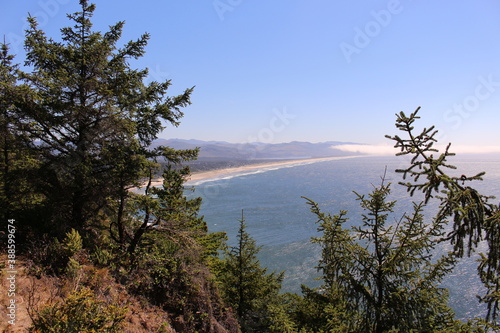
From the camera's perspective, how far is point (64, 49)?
1022 cm

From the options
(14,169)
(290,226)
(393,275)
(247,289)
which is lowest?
(290,226)

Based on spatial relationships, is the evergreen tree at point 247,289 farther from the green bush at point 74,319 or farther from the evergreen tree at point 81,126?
the green bush at point 74,319

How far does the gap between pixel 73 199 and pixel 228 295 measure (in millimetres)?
11629

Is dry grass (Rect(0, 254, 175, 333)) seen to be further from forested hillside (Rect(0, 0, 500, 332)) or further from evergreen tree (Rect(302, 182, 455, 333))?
evergreen tree (Rect(302, 182, 455, 333))

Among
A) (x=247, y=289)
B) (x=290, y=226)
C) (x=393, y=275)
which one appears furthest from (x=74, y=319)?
(x=290, y=226)

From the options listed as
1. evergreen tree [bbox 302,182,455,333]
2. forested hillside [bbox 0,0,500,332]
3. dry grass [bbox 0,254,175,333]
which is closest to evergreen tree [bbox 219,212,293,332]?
forested hillside [bbox 0,0,500,332]

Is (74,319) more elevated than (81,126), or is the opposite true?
(81,126)

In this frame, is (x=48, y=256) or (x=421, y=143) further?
(x=48, y=256)

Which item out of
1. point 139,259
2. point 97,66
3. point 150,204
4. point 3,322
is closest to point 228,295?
point 139,259

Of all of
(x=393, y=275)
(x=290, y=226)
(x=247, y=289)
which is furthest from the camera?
(x=290, y=226)

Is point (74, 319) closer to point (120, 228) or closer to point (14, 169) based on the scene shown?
point (120, 228)

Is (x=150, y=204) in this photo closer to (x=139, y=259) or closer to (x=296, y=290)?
(x=139, y=259)

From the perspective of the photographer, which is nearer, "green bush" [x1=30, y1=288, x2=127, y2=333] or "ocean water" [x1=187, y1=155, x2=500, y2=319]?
"green bush" [x1=30, y1=288, x2=127, y2=333]

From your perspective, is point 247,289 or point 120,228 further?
point 247,289
